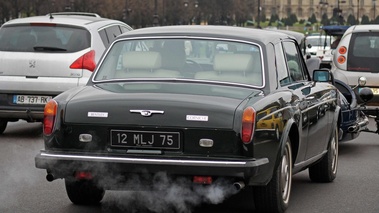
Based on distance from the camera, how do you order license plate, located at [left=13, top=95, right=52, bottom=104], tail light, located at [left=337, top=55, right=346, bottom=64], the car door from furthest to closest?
1. tail light, located at [left=337, top=55, right=346, bottom=64]
2. license plate, located at [left=13, top=95, right=52, bottom=104]
3. the car door

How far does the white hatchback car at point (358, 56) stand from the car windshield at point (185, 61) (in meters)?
12.3

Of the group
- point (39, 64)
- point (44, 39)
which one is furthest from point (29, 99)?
point (44, 39)

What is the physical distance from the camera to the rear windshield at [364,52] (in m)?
21.1

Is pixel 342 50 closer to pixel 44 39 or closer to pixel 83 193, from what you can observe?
pixel 44 39

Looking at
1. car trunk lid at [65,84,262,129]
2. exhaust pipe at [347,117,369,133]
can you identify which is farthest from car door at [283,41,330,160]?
exhaust pipe at [347,117,369,133]

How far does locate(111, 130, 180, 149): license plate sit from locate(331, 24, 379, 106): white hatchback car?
1347 cm

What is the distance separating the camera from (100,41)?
15430 mm

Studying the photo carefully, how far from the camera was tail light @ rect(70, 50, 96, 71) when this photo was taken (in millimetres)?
14914

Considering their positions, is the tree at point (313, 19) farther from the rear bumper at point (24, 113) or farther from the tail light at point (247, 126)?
the tail light at point (247, 126)

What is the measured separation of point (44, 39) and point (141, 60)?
6542mm

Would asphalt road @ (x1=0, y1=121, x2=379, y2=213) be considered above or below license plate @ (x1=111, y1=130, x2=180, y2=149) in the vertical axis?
below

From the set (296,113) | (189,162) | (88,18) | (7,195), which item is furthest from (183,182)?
(88,18)

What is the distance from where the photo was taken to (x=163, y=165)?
25.0ft

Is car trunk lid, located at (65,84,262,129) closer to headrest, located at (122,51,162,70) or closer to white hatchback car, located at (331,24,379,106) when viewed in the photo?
headrest, located at (122,51,162,70)
